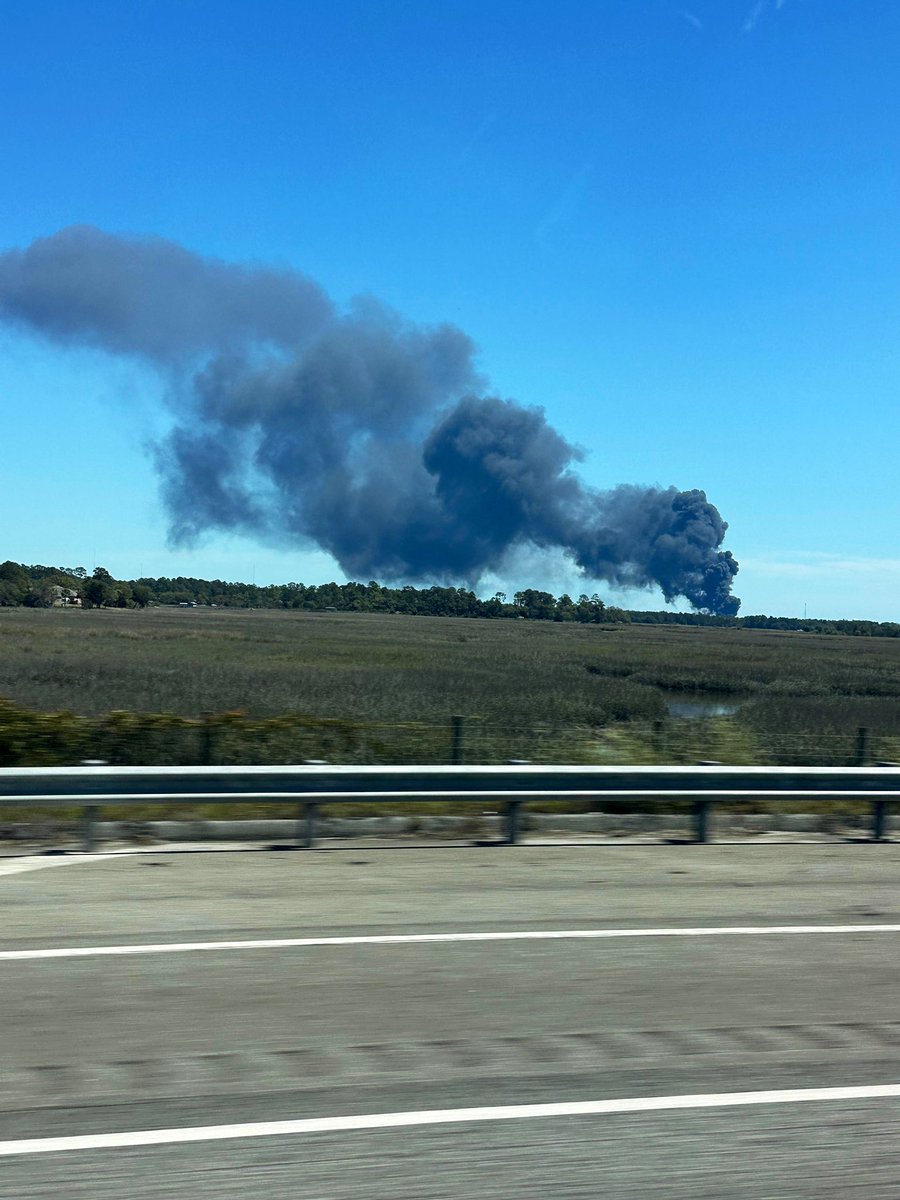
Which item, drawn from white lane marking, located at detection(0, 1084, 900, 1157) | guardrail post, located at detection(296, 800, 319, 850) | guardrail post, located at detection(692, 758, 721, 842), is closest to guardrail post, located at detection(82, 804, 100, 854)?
guardrail post, located at detection(296, 800, 319, 850)

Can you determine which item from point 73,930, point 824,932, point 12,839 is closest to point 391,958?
point 73,930

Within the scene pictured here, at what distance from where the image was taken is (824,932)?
8234mm

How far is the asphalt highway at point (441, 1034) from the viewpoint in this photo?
442cm

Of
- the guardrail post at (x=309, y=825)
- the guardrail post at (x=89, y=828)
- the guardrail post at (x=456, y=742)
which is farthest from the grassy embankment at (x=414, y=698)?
the guardrail post at (x=89, y=828)

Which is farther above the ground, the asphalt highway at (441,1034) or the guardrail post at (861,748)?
the guardrail post at (861,748)

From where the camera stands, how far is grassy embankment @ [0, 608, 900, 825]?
559 inches

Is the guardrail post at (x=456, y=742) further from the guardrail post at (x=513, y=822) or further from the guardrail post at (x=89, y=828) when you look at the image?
the guardrail post at (x=89, y=828)

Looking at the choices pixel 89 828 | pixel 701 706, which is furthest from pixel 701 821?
pixel 701 706

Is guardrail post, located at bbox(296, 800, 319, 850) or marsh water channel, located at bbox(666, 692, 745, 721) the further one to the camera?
marsh water channel, located at bbox(666, 692, 745, 721)

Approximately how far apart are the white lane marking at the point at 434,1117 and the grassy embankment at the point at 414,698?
930cm

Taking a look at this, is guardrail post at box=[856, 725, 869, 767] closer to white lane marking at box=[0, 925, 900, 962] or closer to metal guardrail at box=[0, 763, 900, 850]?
metal guardrail at box=[0, 763, 900, 850]

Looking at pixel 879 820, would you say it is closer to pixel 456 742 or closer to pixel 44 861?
pixel 456 742

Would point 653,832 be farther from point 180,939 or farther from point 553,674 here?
point 553,674

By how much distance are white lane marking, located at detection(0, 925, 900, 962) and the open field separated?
6.73m
